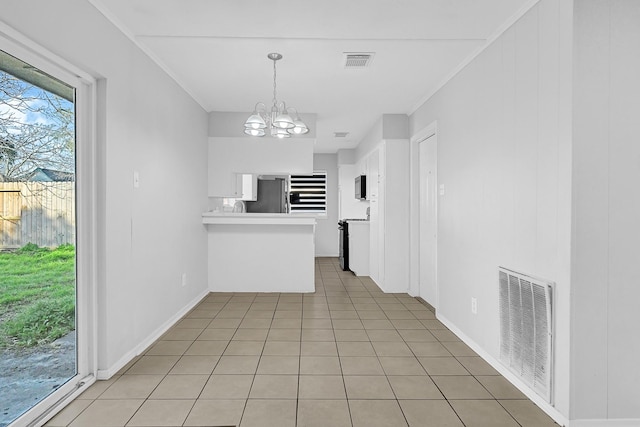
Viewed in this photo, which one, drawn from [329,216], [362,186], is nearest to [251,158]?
[362,186]

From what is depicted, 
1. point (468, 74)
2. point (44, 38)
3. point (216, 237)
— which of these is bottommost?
point (216, 237)

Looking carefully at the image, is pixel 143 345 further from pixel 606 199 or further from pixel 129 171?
pixel 606 199

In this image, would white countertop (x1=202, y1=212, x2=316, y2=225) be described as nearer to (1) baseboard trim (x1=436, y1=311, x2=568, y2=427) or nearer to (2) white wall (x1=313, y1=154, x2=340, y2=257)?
(1) baseboard trim (x1=436, y1=311, x2=568, y2=427)

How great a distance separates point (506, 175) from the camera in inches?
110

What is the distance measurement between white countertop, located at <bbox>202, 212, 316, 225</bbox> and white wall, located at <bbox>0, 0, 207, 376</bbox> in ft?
2.77

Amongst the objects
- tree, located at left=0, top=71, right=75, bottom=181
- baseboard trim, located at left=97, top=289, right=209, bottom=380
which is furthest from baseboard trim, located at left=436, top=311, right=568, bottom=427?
tree, located at left=0, top=71, right=75, bottom=181

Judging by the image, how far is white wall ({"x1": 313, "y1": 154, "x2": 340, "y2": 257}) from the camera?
9.26 meters

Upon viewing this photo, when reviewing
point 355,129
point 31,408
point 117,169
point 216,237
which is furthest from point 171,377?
point 355,129

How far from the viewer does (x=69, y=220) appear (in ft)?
8.30

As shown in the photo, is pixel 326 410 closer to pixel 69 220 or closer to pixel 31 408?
pixel 31 408

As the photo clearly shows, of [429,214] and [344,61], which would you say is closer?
[344,61]

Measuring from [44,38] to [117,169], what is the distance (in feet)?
3.19

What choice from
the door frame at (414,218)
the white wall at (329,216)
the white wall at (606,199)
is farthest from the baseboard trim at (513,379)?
the white wall at (329,216)

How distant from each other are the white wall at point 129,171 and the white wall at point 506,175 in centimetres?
272
